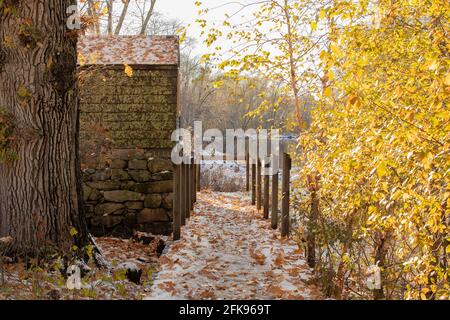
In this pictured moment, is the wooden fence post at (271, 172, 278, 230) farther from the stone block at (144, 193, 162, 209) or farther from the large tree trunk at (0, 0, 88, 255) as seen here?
the large tree trunk at (0, 0, 88, 255)

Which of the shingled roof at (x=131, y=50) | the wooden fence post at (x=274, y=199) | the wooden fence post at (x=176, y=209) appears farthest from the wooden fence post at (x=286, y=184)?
the shingled roof at (x=131, y=50)

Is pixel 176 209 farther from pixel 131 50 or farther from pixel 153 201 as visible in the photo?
pixel 131 50

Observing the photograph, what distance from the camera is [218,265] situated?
6.89 m

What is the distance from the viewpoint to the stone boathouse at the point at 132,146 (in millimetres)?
9625

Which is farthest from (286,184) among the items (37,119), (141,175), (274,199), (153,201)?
(37,119)

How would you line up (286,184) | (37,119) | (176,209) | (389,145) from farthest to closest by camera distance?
1. (176,209)
2. (286,184)
3. (37,119)
4. (389,145)

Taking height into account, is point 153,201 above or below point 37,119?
below

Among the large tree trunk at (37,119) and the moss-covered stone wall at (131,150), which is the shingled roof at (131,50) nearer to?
the moss-covered stone wall at (131,150)

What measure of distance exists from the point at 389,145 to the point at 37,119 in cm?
404

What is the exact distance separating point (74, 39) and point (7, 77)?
957mm

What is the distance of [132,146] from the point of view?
31.8ft

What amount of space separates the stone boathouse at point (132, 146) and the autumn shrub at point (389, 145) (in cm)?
301

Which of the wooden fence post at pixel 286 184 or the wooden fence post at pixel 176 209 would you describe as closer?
the wooden fence post at pixel 286 184
